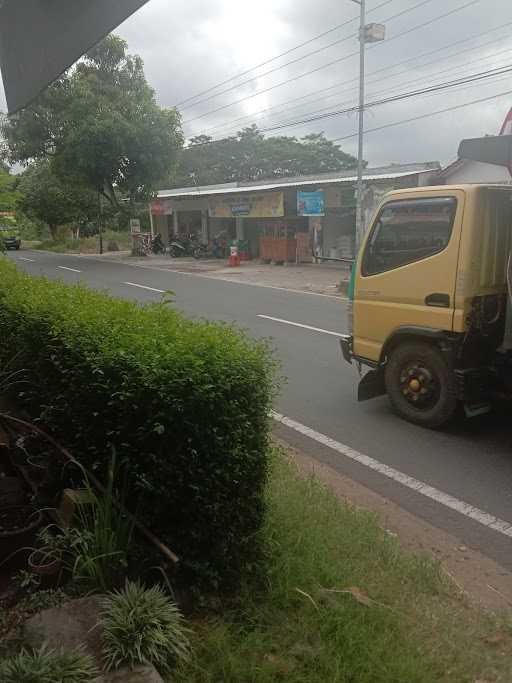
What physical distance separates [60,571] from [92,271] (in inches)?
883

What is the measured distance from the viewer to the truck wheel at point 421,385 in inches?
211

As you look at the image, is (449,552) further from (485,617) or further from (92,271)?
(92,271)

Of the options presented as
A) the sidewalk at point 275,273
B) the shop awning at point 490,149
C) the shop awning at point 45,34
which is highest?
the shop awning at point 45,34

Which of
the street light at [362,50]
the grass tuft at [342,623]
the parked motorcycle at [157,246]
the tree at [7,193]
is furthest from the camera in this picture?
the parked motorcycle at [157,246]

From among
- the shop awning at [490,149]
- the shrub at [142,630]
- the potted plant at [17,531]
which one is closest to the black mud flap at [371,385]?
the shop awning at [490,149]

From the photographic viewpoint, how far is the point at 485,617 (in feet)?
9.05

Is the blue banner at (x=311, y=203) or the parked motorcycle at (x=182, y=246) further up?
the blue banner at (x=311, y=203)

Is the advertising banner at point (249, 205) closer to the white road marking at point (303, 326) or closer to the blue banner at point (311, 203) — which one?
the blue banner at point (311, 203)

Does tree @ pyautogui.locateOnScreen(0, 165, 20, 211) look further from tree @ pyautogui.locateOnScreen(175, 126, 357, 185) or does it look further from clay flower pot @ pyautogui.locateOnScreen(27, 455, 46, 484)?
tree @ pyautogui.locateOnScreen(175, 126, 357, 185)

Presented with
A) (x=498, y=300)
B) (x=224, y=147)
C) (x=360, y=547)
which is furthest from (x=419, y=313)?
(x=224, y=147)

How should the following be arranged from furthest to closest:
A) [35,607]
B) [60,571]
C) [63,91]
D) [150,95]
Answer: [150,95] < [63,91] < [60,571] < [35,607]

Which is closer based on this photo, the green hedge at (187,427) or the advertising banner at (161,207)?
the green hedge at (187,427)

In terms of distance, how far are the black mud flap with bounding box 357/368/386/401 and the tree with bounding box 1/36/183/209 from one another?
23.8 metres

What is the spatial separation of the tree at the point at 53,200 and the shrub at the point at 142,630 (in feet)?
Result: 137
